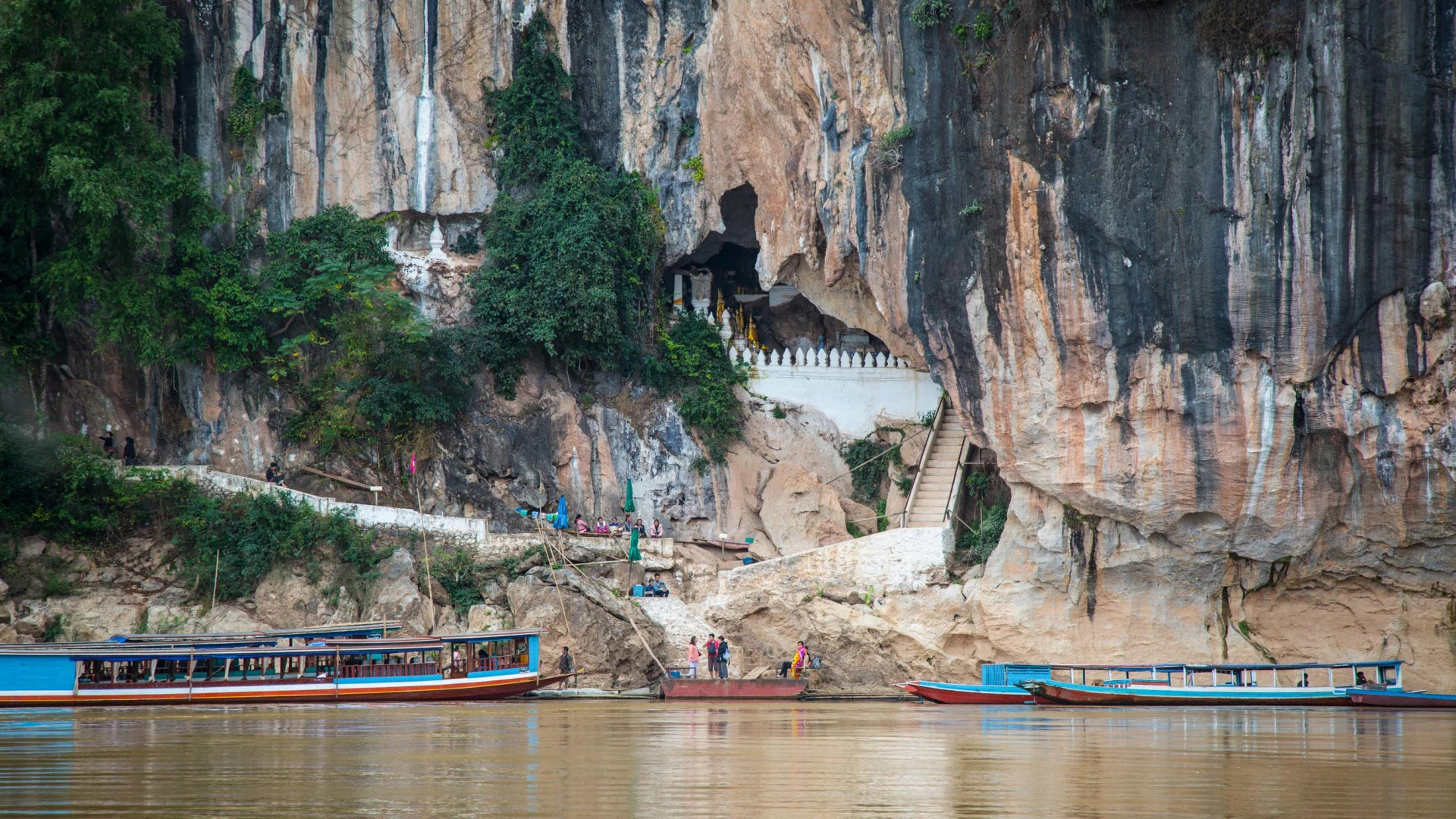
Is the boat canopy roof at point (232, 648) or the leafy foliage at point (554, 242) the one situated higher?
the leafy foliage at point (554, 242)

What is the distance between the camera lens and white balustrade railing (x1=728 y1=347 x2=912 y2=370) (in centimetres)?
3422

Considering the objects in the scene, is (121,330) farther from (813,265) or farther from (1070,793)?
(1070,793)

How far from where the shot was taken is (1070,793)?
38.2 feet

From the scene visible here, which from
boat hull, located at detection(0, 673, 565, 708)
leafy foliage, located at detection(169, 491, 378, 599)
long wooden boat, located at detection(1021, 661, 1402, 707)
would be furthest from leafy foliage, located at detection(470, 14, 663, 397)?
long wooden boat, located at detection(1021, 661, 1402, 707)

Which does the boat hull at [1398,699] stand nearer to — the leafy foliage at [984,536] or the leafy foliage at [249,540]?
the leafy foliage at [984,536]

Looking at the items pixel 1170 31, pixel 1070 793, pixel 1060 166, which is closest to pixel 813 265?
pixel 1060 166

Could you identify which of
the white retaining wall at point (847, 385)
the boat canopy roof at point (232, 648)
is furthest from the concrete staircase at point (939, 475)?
the boat canopy roof at point (232, 648)

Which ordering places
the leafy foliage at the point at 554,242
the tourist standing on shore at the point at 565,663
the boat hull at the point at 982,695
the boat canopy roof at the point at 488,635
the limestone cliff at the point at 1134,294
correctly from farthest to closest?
the leafy foliage at the point at 554,242 < the tourist standing on shore at the point at 565,663 < the boat canopy roof at the point at 488,635 < the boat hull at the point at 982,695 < the limestone cliff at the point at 1134,294

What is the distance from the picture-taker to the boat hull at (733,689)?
26.4 m

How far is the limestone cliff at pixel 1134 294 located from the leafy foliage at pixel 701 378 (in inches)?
55.6

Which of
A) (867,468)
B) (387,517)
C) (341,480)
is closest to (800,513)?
(867,468)

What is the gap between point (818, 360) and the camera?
34.5m

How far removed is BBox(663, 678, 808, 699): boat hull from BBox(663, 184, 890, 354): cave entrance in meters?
10.5

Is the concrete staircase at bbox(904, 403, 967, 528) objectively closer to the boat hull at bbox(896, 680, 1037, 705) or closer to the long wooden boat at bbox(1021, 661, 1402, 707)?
the boat hull at bbox(896, 680, 1037, 705)
